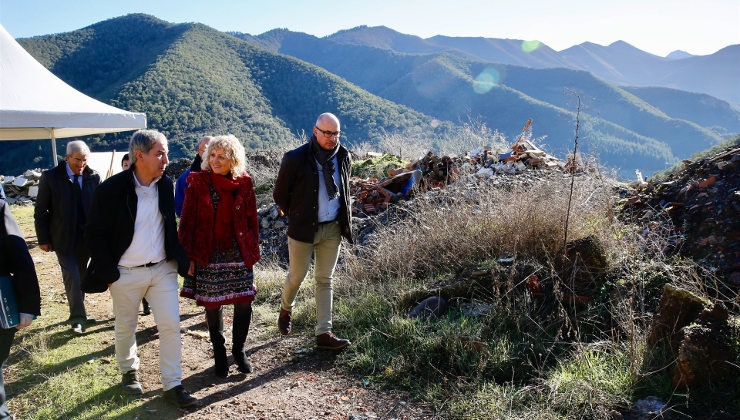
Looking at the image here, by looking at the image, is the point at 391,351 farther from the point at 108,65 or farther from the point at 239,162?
the point at 108,65

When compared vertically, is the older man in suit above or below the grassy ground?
above

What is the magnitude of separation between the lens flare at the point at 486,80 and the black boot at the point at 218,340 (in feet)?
223

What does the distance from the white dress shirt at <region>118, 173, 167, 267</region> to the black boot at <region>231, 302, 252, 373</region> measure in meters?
0.77

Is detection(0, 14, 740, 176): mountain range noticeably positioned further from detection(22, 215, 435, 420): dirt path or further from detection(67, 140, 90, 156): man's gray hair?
detection(22, 215, 435, 420): dirt path

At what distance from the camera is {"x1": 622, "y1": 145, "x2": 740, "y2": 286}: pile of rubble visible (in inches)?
153

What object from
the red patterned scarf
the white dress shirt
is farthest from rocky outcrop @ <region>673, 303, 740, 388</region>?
the white dress shirt

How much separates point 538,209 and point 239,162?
302 cm

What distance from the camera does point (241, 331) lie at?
357 centimetres

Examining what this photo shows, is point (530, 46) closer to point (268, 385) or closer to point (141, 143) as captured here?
point (268, 385)

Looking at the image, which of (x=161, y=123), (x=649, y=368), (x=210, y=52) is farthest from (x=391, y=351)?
(x=210, y=52)

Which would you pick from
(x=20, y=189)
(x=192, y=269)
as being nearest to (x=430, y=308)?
(x=192, y=269)

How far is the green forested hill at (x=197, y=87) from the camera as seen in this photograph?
34.0 meters

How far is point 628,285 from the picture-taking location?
3.78m

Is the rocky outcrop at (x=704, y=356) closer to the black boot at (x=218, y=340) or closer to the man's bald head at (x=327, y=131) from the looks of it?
the man's bald head at (x=327, y=131)
